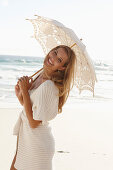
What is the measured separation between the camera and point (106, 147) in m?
5.28

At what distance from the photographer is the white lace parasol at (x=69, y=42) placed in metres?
2.56

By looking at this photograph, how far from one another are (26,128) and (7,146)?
3059 millimetres

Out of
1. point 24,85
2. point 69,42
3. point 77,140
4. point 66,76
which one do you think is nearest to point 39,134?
point 24,85

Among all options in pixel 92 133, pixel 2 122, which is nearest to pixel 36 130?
pixel 92 133

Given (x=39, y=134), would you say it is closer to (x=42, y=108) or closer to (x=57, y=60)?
(x=42, y=108)

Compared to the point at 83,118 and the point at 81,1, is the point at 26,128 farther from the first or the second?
the point at 81,1

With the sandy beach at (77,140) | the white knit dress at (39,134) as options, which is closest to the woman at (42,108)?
the white knit dress at (39,134)

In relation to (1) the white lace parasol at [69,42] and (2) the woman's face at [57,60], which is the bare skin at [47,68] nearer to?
(2) the woman's face at [57,60]

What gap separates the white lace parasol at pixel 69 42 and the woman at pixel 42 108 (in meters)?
0.24

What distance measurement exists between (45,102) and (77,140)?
3.68 m

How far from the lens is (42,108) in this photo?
2.11 meters

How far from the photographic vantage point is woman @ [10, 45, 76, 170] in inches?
84.4

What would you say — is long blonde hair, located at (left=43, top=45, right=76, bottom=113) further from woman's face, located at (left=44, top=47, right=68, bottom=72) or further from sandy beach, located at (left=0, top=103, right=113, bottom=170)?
sandy beach, located at (left=0, top=103, right=113, bottom=170)


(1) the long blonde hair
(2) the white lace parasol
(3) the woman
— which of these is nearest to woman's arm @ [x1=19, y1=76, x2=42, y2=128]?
(3) the woman
